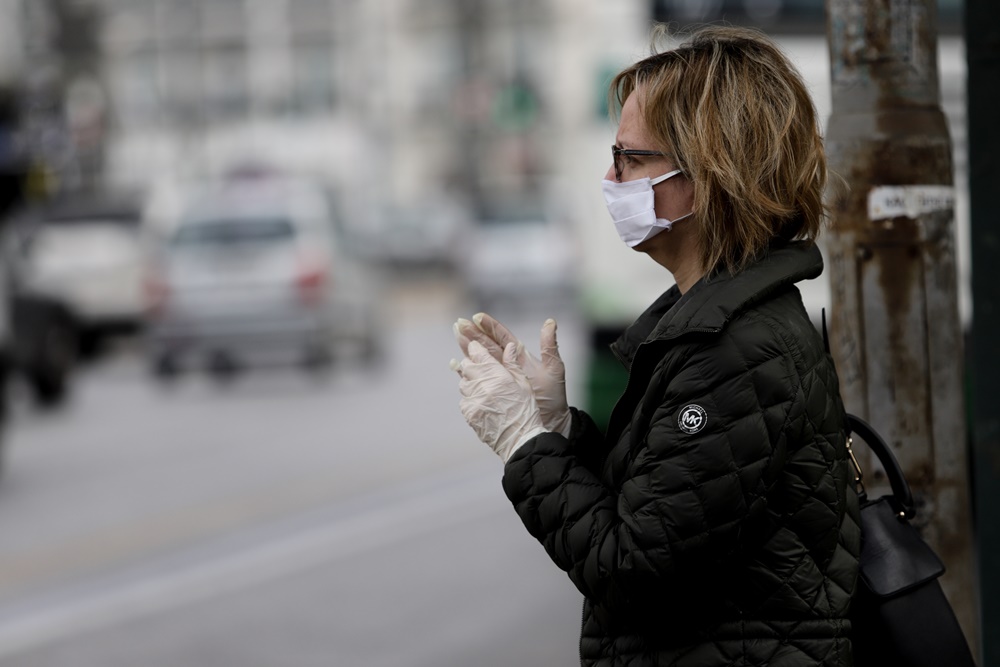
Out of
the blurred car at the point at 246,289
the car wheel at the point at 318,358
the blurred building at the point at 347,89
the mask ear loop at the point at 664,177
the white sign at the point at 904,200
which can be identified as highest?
the blurred building at the point at 347,89

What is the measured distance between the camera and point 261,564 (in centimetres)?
811

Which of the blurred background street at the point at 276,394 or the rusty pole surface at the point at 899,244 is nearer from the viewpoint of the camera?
the rusty pole surface at the point at 899,244

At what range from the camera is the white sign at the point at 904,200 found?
9.92ft

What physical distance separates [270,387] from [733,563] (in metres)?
14.9

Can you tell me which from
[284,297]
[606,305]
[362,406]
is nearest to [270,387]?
[284,297]

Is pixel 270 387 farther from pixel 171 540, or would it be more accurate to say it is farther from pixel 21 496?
pixel 171 540

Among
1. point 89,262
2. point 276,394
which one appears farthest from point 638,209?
point 89,262

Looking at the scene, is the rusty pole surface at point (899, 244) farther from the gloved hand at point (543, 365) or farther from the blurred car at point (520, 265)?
the blurred car at point (520, 265)

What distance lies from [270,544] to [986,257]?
5964mm

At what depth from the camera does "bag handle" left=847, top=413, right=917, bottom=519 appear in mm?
2445

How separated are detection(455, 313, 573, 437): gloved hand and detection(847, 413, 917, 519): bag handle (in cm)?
48

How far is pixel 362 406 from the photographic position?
14.9m

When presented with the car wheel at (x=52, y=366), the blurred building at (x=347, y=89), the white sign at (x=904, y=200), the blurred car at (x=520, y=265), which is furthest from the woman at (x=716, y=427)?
the blurred building at (x=347, y=89)

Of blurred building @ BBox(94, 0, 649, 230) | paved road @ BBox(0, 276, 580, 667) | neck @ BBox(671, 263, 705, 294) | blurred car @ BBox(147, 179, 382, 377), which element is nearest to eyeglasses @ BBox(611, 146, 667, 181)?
neck @ BBox(671, 263, 705, 294)
